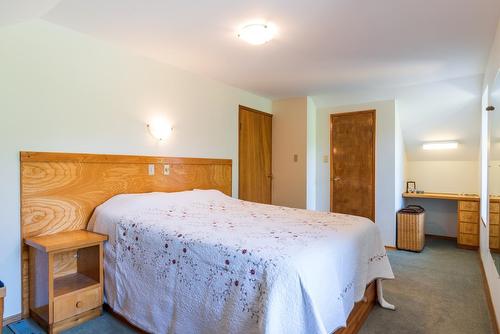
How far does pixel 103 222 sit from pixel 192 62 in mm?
1809

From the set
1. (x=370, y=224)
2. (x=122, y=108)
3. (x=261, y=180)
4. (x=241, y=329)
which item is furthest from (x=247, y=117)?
(x=241, y=329)

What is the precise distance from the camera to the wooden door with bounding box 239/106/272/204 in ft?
14.1

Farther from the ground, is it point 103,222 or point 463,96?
point 463,96

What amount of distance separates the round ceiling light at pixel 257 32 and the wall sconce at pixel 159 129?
1.23 m

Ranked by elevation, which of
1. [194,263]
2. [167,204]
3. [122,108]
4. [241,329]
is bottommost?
[241,329]

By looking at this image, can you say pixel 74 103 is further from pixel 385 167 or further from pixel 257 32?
pixel 385 167

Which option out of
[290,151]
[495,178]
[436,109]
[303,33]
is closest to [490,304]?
[495,178]

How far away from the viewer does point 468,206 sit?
13.6 ft

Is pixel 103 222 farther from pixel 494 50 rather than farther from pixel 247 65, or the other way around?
pixel 494 50

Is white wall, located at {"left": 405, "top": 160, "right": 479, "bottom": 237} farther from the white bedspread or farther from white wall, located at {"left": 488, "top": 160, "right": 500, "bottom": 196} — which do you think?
the white bedspread

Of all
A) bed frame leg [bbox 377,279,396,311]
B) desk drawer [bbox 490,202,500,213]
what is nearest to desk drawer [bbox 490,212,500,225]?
desk drawer [bbox 490,202,500,213]

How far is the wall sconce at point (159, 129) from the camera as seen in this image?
121 inches

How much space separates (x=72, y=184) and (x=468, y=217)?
4767 mm

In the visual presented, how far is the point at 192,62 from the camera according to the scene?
318 cm
